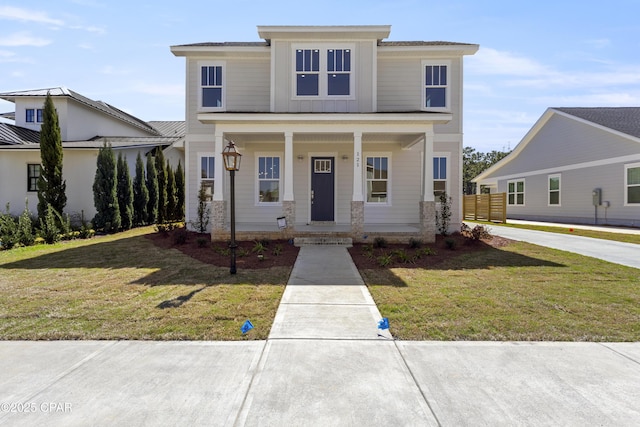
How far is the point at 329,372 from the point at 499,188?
2751 centimetres

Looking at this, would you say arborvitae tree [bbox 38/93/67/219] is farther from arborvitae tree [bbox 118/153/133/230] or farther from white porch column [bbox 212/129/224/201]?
white porch column [bbox 212/129/224/201]

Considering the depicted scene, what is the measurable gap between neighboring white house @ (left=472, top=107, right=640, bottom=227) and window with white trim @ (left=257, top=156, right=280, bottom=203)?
16.0 meters

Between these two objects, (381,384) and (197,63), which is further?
(197,63)

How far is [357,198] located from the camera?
33.3 feet

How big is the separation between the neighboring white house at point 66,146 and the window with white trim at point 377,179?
8.65 metres

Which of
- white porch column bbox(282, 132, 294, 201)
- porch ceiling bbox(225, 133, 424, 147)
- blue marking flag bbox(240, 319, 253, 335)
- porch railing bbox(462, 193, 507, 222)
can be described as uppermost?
porch ceiling bbox(225, 133, 424, 147)

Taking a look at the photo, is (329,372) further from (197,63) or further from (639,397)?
(197,63)

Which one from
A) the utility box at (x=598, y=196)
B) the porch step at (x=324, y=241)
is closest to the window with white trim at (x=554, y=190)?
the utility box at (x=598, y=196)

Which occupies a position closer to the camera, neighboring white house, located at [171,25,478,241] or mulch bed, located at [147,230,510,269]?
mulch bed, located at [147,230,510,269]

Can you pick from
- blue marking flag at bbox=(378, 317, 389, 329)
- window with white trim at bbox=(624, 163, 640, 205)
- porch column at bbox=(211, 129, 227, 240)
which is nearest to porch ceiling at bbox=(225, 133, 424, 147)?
porch column at bbox=(211, 129, 227, 240)

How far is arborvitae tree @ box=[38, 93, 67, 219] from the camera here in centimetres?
1295

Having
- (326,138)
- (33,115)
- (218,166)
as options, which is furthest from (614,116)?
(33,115)

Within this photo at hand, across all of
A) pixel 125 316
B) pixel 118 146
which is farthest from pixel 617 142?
pixel 118 146

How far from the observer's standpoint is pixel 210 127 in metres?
12.6
